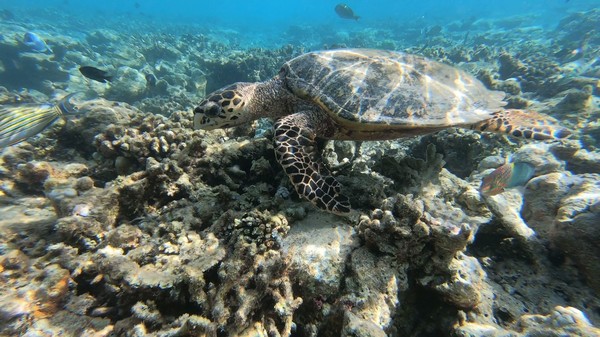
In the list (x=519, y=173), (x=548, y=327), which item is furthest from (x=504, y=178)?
(x=548, y=327)

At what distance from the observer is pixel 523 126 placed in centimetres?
382

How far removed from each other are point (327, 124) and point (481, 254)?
2334 millimetres

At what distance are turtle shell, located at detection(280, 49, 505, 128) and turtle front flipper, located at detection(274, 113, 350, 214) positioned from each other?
44cm

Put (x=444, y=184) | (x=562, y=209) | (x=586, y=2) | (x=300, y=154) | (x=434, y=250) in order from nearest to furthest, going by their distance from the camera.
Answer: (x=434, y=250), (x=562, y=209), (x=300, y=154), (x=444, y=184), (x=586, y=2)

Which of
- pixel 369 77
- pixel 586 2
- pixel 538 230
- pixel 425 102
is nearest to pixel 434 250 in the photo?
pixel 538 230

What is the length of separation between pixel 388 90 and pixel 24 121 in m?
4.51

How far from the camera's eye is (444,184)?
3.79 m

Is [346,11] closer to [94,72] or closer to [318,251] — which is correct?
[94,72]

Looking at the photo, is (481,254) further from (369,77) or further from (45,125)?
(45,125)

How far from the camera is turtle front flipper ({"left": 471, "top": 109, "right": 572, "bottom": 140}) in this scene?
12.1ft

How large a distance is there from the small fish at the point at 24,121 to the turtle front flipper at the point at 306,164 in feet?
9.48

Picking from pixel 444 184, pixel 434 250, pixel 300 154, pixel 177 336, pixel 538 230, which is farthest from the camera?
pixel 444 184

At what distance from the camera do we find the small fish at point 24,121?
3225 mm

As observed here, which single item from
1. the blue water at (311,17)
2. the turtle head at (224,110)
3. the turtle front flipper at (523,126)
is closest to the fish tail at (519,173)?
the turtle front flipper at (523,126)
